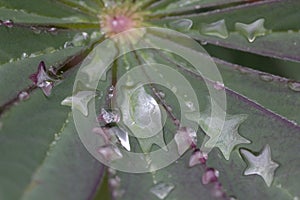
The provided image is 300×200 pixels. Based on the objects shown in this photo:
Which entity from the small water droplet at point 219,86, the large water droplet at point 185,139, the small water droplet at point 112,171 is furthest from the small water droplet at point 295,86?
the small water droplet at point 112,171

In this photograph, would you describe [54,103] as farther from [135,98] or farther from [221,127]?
[221,127]

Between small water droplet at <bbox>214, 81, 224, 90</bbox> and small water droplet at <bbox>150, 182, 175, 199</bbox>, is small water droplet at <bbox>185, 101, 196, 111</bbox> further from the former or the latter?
small water droplet at <bbox>150, 182, 175, 199</bbox>

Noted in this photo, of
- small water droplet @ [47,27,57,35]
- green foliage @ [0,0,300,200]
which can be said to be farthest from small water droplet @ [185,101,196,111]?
small water droplet @ [47,27,57,35]

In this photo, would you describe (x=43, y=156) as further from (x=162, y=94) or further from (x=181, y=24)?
(x=181, y=24)

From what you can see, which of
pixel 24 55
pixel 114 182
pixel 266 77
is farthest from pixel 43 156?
pixel 266 77

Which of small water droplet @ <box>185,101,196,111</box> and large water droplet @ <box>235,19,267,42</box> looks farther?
large water droplet @ <box>235,19,267,42</box>

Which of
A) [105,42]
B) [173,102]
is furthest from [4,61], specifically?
[173,102]

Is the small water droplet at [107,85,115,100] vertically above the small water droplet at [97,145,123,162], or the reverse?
the small water droplet at [107,85,115,100]
